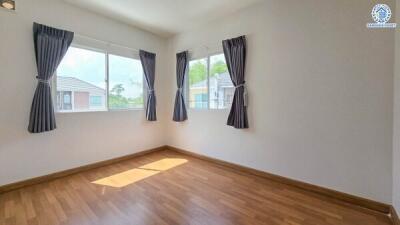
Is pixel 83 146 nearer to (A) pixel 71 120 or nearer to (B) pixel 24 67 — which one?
(A) pixel 71 120

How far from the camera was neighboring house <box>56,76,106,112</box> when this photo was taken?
272cm

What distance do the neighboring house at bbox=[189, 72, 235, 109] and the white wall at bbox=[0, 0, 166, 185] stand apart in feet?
4.35

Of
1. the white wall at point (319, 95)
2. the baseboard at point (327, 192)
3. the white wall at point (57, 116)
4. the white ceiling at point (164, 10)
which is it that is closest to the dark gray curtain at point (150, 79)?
the white wall at point (57, 116)

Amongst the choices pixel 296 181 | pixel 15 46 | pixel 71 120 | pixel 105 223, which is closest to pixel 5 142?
pixel 71 120

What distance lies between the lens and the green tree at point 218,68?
3.27 metres

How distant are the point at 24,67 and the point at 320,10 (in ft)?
12.7

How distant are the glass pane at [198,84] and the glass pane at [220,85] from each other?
0.17 meters

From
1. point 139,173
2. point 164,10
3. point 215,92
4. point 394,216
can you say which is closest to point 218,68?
point 215,92

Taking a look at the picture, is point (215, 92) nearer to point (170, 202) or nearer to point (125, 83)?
point (125, 83)

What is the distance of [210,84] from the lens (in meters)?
3.52

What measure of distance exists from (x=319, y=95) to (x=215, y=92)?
170cm

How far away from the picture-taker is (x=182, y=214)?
1822mm

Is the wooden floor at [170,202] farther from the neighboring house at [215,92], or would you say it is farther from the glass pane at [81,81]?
the neighboring house at [215,92]

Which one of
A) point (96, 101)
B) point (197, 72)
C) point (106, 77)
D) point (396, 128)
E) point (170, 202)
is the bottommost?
point (170, 202)
